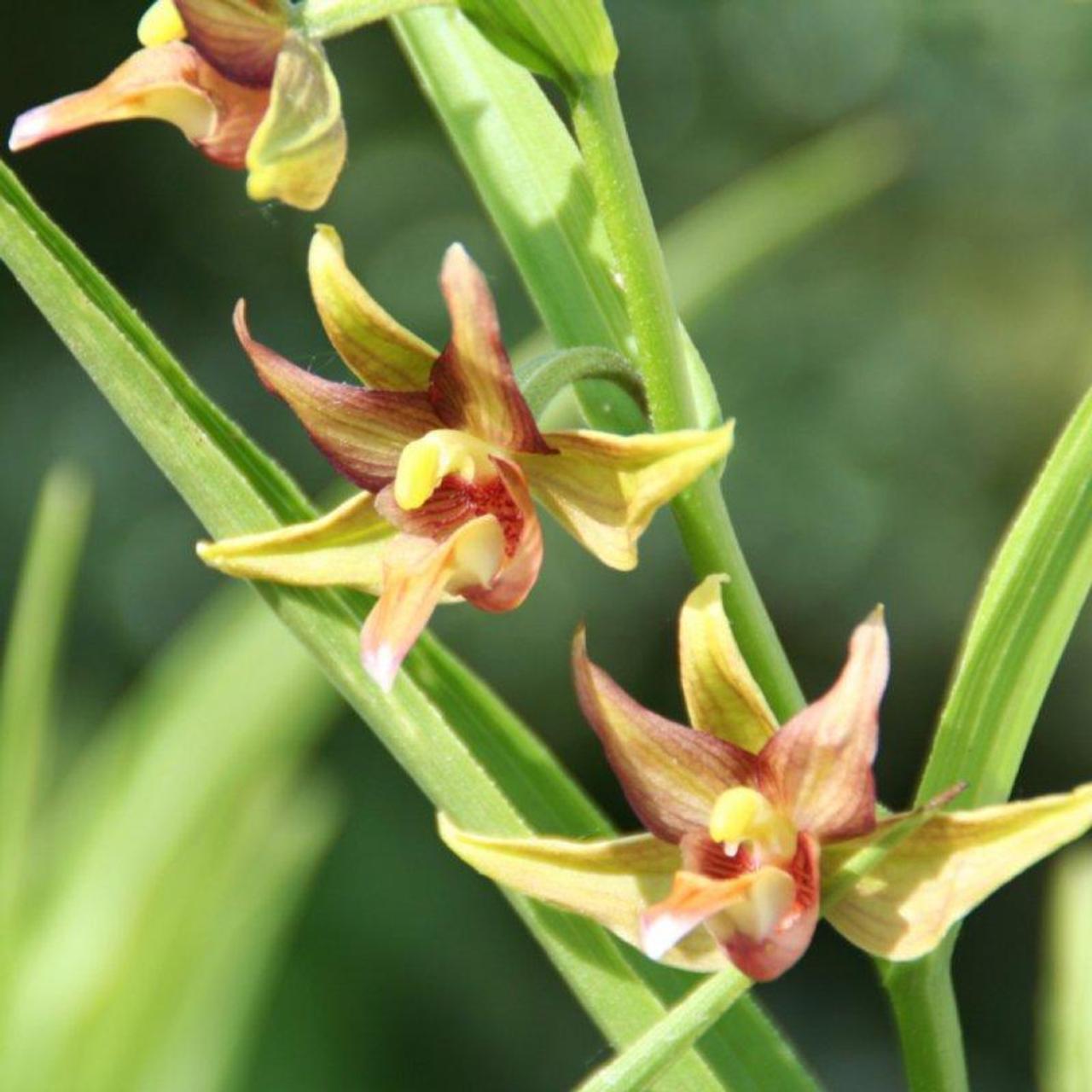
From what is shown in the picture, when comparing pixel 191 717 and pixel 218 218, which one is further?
pixel 218 218

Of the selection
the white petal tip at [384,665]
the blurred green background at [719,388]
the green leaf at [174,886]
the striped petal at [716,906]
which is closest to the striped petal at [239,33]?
the white petal tip at [384,665]

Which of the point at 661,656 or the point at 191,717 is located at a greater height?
the point at 191,717

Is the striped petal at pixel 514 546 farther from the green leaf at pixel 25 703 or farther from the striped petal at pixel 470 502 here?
the green leaf at pixel 25 703

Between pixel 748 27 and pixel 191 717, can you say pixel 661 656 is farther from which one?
pixel 191 717

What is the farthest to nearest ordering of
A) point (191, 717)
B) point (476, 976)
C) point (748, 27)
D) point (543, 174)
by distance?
1. point (748, 27)
2. point (476, 976)
3. point (191, 717)
4. point (543, 174)

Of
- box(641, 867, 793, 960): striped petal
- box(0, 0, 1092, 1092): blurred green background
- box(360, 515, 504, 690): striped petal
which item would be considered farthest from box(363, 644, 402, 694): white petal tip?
box(0, 0, 1092, 1092): blurred green background

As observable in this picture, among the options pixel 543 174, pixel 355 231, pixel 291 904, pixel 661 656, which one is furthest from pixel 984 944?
pixel 543 174
